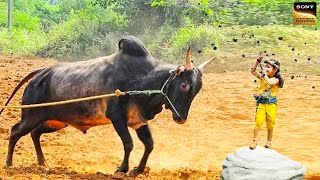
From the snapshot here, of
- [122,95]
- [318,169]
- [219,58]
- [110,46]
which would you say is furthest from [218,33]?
[122,95]

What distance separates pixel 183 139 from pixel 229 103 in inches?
159

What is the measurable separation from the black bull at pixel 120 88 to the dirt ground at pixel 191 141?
540mm

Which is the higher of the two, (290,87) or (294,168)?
(294,168)

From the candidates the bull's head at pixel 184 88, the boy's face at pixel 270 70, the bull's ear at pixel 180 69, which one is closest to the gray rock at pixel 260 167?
the bull's head at pixel 184 88

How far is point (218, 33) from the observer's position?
20.9m

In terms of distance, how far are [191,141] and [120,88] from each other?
3978 millimetres

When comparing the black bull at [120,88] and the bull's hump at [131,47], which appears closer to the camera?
the black bull at [120,88]

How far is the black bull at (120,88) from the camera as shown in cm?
568

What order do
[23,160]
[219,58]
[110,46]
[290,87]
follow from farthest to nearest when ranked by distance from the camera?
[110,46] → [219,58] → [290,87] → [23,160]

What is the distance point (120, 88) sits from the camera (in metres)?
6.03

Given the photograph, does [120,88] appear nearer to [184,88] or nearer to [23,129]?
[184,88]

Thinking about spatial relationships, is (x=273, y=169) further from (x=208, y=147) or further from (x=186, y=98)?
(x=208, y=147)
